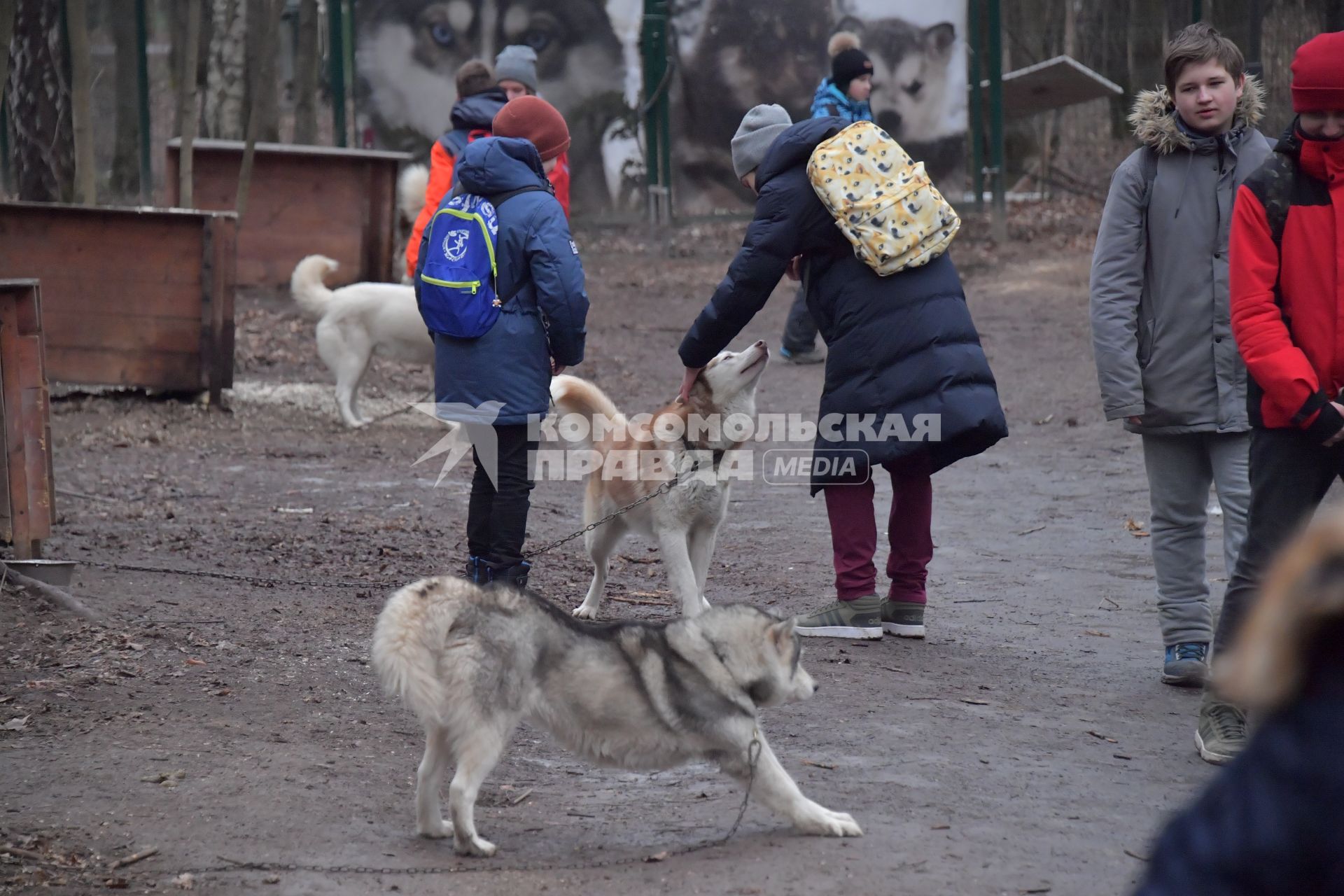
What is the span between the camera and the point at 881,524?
24.3 ft

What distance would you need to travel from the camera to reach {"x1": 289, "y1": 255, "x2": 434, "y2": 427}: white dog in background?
934 cm

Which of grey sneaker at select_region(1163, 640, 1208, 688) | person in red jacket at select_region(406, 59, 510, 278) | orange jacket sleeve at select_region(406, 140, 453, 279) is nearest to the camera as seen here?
grey sneaker at select_region(1163, 640, 1208, 688)

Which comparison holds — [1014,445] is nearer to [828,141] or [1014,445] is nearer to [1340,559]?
[828,141]

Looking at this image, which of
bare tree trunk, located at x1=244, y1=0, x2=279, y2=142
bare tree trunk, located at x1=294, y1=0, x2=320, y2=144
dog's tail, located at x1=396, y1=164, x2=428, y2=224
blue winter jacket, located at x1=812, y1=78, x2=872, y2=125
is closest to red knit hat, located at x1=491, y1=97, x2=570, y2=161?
dog's tail, located at x1=396, y1=164, x2=428, y2=224

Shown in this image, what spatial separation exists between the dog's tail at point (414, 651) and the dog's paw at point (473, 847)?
11.7 inches

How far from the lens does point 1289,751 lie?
1.19m

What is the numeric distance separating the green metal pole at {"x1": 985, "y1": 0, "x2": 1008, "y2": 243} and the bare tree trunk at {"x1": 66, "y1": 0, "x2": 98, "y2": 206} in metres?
10.2

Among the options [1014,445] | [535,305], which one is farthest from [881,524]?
[535,305]

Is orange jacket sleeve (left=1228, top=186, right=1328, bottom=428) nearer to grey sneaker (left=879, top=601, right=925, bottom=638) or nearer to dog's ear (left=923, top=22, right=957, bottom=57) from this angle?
grey sneaker (left=879, top=601, right=925, bottom=638)

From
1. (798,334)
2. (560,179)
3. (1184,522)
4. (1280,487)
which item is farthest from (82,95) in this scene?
(1280,487)

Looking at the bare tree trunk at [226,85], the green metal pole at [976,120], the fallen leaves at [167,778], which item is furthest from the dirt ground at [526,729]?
the bare tree trunk at [226,85]

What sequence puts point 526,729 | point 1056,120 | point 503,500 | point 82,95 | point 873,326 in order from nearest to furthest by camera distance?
point 526,729, point 873,326, point 503,500, point 82,95, point 1056,120

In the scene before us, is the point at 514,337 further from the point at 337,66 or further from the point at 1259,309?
the point at 337,66

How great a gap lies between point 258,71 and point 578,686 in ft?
34.1
